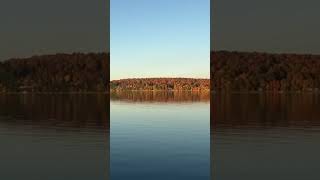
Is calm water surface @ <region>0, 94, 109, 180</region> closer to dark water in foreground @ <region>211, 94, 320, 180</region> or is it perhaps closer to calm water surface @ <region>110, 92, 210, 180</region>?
calm water surface @ <region>110, 92, 210, 180</region>

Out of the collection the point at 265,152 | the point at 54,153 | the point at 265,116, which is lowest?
the point at 54,153

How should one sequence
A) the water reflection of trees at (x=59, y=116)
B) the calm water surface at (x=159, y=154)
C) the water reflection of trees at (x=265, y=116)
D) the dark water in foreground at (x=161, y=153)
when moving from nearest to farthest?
the calm water surface at (x=159, y=154) < the dark water in foreground at (x=161, y=153) < the water reflection of trees at (x=265, y=116) < the water reflection of trees at (x=59, y=116)

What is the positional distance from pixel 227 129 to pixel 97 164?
24.9 metres

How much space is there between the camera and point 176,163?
33000 mm

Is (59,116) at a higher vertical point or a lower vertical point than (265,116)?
lower

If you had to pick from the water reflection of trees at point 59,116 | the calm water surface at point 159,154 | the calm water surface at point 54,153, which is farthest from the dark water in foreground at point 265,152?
the water reflection of trees at point 59,116

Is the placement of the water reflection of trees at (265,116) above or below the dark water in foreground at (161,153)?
above

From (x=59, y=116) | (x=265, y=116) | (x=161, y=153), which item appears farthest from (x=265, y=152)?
(x=59, y=116)

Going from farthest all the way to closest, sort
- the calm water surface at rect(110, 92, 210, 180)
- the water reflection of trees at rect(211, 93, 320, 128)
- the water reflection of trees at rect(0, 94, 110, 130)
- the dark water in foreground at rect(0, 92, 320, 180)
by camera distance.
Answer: the water reflection of trees at rect(0, 94, 110, 130) < the water reflection of trees at rect(211, 93, 320, 128) < the dark water in foreground at rect(0, 92, 320, 180) < the calm water surface at rect(110, 92, 210, 180)

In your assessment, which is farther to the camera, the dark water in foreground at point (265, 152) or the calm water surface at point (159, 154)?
the dark water in foreground at point (265, 152)

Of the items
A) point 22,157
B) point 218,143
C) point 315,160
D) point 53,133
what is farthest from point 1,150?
point 315,160

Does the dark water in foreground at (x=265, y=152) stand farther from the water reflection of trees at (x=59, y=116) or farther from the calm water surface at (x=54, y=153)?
the water reflection of trees at (x=59, y=116)

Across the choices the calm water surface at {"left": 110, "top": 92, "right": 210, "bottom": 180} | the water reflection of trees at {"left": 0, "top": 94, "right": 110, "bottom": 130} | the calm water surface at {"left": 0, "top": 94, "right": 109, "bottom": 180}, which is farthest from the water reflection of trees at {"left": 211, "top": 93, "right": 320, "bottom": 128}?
the calm water surface at {"left": 0, "top": 94, "right": 109, "bottom": 180}

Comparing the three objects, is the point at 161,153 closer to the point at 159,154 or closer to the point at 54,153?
the point at 159,154
